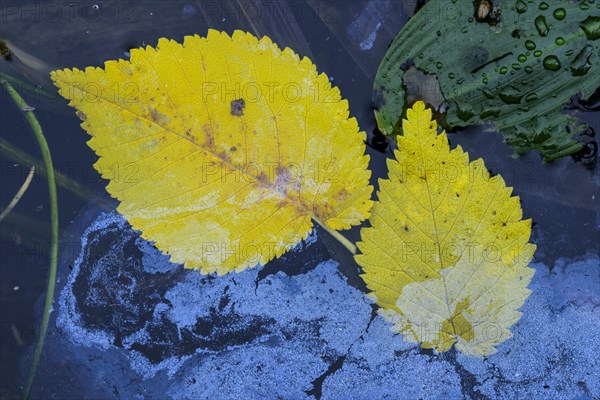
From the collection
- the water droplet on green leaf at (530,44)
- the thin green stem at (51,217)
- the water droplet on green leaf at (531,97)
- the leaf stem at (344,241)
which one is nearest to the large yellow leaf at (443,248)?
the leaf stem at (344,241)

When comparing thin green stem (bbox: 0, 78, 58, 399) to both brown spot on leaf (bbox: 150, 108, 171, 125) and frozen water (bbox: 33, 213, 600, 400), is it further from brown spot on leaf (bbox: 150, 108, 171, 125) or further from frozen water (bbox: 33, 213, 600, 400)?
brown spot on leaf (bbox: 150, 108, 171, 125)

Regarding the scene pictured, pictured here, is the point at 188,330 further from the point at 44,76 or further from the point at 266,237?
the point at 44,76

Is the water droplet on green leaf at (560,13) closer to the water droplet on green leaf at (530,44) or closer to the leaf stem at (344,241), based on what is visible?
the water droplet on green leaf at (530,44)

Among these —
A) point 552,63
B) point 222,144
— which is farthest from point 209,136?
point 552,63

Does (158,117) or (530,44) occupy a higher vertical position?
(158,117)

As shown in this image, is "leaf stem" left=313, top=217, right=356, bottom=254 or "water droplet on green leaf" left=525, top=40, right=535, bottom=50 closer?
"water droplet on green leaf" left=525, top=40, right=535, bottom=50

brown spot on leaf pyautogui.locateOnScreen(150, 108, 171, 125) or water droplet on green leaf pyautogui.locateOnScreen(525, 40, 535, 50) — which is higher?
brown spot on leaf pyautogui.locateOnScreen(150, 108, 171, 125)

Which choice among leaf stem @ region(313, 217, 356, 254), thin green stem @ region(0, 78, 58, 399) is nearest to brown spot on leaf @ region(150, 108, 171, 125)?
thin green stem @ region(0, 78, 58, 399)

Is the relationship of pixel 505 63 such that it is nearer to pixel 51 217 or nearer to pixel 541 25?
pixel 541 25
